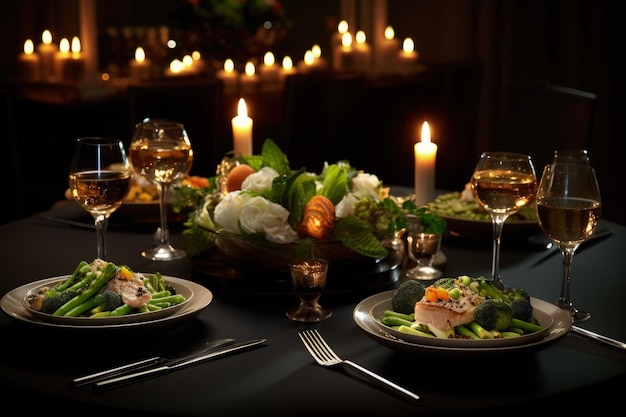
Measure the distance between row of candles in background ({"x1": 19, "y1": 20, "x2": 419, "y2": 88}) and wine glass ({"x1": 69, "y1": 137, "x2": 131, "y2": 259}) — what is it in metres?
2.57

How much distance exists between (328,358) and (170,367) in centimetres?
21

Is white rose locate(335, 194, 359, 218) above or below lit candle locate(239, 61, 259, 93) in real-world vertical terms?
below

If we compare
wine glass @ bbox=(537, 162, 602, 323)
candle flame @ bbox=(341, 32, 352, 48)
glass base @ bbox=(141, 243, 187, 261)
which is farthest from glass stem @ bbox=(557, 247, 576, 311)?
candle flame @ bbox=(341, 32, 352, 48)

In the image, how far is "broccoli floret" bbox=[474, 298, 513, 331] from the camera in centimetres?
123

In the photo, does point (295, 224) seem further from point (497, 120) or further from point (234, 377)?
point (497, 120)

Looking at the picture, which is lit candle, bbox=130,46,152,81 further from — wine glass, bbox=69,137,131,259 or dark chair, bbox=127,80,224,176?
wine glass, bbox=69,137,131,259

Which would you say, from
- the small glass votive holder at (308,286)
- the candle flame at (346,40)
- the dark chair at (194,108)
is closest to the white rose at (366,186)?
the small glass votive holder at (308,286)

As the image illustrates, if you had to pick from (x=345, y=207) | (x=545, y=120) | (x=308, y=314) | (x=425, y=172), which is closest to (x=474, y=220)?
(x=425, y=172)

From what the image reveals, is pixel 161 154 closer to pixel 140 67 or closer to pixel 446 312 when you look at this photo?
pixel 446 312

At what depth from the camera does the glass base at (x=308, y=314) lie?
1.43 metres

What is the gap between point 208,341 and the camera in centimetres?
133

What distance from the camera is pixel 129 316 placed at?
4.18 feet

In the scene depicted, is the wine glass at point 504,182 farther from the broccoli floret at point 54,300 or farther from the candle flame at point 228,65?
the candle flame at point 228,65

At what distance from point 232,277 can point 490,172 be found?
477 mm
